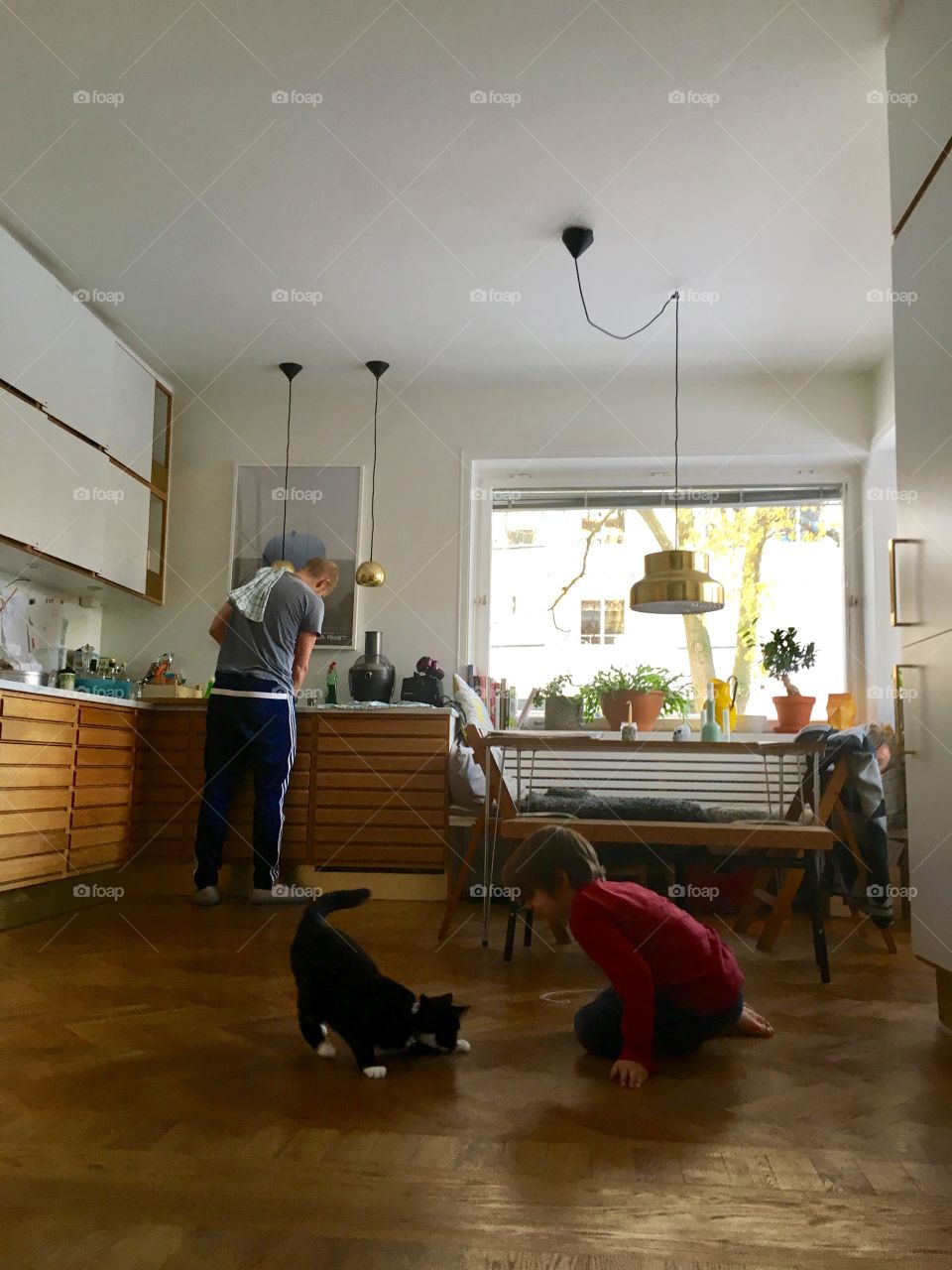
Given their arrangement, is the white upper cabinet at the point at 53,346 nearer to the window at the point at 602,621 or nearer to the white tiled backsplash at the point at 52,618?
the white tiled backsplash at the point at 52,618

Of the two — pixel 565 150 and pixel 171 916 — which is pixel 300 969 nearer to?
pixel 171 916

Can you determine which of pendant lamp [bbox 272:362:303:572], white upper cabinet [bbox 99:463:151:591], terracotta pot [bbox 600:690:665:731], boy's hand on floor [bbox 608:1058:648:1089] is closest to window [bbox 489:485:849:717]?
terracotta pot [bbox 600:690:665:731]

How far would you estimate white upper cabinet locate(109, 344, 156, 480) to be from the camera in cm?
515

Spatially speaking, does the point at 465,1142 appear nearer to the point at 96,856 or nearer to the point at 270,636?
the point at 270,636

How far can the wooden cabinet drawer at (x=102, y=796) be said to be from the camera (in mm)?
4324

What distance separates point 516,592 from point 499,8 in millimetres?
3378

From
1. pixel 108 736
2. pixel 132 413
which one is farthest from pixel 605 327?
pixel 108 736

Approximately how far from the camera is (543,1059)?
204cm

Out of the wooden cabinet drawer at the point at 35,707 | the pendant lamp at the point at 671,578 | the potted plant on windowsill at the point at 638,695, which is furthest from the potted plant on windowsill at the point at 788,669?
the wooden cabinet drawer at the point at 35,707

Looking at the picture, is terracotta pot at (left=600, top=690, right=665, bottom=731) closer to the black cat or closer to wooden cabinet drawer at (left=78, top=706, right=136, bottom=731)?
wooden cabinet drawer at (left=78, top=706, right=136, bottom=731)

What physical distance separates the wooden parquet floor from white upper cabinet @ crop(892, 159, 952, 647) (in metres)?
1.10

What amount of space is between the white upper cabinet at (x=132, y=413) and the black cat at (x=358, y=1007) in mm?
3790

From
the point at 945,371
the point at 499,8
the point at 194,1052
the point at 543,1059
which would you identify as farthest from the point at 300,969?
the point at 499,8

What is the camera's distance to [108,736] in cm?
460
